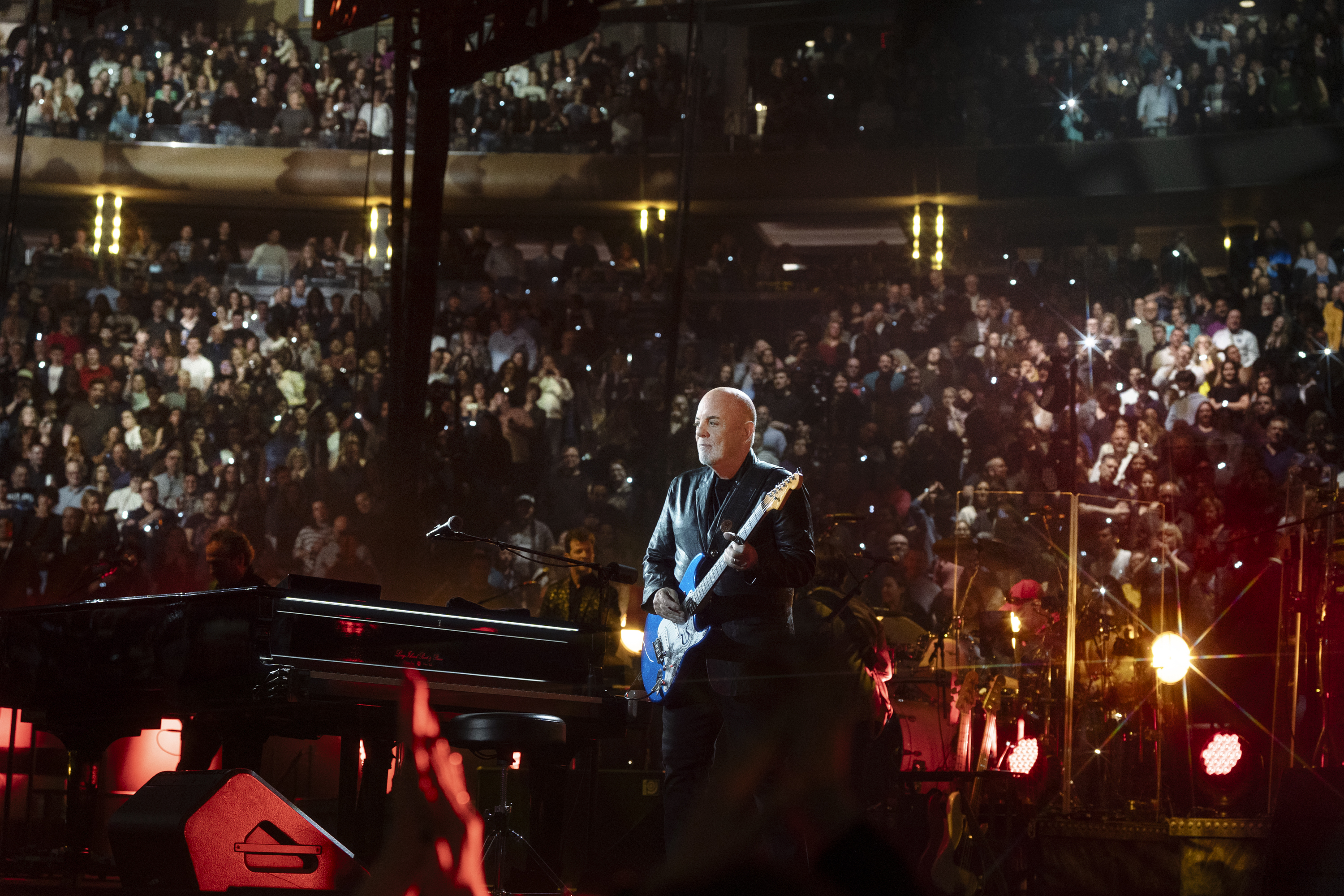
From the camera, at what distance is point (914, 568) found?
7.95 metres

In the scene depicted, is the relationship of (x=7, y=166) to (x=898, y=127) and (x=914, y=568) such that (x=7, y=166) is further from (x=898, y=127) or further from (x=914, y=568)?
(x=914, y=568)

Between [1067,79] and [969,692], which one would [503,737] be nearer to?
[969,692]

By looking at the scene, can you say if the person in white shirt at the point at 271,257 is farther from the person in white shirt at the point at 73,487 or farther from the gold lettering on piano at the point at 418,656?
the gold lettering on piano at the point at 418,656

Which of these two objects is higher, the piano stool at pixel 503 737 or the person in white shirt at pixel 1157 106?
the person in white shirt at pixel 1157 106

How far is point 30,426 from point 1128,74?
8971 millimetres

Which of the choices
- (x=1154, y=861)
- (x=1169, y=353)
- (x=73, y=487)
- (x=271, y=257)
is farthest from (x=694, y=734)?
(x=271, y=257)

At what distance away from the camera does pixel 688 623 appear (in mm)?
3336

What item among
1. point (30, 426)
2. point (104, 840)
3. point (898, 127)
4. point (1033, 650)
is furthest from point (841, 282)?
point (104, 840)

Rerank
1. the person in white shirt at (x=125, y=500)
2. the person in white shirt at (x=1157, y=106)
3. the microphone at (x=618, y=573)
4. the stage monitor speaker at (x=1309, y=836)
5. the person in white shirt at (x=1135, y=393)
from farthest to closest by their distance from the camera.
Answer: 1. the person in white shirt at (x=1157, y=106)
2. the person in white shirt at (x=125, y=500)
3. the person in white shirt at (x=1135, y=393)
4. the microphone at (x=618, y=573)
5. the stage monitor speaker at (x=1309, y=836)

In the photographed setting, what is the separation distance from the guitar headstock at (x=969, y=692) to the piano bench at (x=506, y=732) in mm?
2708

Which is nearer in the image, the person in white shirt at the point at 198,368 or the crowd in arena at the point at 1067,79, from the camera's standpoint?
the person in white shirt at the point at 198,368

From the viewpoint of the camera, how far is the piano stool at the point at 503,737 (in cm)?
368

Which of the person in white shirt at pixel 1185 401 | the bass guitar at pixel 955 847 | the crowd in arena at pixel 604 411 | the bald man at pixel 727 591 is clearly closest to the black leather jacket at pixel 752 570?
the bald man at pixel 727 591

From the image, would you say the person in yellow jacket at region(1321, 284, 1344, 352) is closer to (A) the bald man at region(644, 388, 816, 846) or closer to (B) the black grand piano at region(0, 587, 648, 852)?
(B) the black grand piano at region(0, 587, 648, 852)
